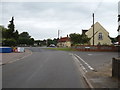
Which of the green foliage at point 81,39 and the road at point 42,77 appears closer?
the road at point 42,77

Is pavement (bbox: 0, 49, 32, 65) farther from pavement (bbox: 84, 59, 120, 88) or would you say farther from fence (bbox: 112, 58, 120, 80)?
fence (bbox: 112, 58, 120, 80)

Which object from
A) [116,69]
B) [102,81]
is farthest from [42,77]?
[116,69]

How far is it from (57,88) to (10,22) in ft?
207

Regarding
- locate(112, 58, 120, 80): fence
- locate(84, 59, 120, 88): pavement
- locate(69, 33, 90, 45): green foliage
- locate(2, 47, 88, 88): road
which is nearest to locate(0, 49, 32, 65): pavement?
locate(2, 47, 88, 88): road

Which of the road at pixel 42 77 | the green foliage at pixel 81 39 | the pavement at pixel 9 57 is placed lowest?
the road at pixel 42 77

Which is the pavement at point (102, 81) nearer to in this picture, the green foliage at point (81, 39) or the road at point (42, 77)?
the road at point (42, 77)

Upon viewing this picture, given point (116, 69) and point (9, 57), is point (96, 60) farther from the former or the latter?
point (116, 69)

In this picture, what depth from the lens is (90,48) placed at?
46.1 metres

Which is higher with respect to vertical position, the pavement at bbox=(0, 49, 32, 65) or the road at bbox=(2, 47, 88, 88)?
the pavement at bbox=(0, 49, 32, 65)

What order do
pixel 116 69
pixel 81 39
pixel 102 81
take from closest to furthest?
1. pixel 102 81
2. pixel 116 69
3. pixel 81 39

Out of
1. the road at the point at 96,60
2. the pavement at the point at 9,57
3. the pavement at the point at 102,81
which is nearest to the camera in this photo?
the pavement at the point at 102,81

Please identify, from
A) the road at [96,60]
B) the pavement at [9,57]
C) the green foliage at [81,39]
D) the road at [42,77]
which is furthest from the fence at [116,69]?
the green foliage at [81,39]

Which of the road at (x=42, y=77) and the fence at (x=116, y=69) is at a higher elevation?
the fence at (x=116, y=69)

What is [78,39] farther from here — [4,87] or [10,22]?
[4,87]
